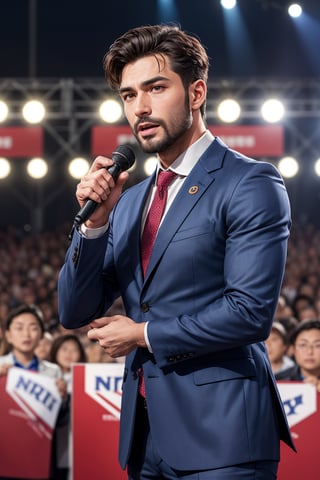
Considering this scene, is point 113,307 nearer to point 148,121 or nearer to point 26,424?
point 26,424

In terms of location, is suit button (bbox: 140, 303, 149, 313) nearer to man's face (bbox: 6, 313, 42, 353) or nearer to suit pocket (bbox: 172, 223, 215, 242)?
suit pocket (bbox: 172, 223, 215, 242)

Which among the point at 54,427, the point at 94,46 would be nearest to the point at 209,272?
the point at 54,427

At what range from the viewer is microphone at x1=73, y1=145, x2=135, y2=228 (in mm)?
2021

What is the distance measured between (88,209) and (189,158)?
308 millimetres

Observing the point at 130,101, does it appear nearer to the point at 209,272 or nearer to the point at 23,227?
the point at 209,272

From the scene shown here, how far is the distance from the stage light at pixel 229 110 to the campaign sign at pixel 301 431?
752 centimetres

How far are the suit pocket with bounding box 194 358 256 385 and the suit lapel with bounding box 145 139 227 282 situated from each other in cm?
27

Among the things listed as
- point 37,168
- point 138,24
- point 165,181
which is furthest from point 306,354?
point 138,24

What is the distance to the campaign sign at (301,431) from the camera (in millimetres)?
3789

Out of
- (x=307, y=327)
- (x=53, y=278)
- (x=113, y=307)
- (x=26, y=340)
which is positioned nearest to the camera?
(x=307, y=327)

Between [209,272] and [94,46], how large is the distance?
15899 mm

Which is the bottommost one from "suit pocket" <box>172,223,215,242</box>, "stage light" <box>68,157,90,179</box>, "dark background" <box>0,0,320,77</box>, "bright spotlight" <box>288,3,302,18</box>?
"suit pocket" <box>172,223,215,242</box>

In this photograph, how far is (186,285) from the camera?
1988 mm

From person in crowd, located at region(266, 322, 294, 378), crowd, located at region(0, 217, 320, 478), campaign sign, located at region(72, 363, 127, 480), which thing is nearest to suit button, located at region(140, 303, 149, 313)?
campaign sign, located at region(72, 363, 127, 480)
